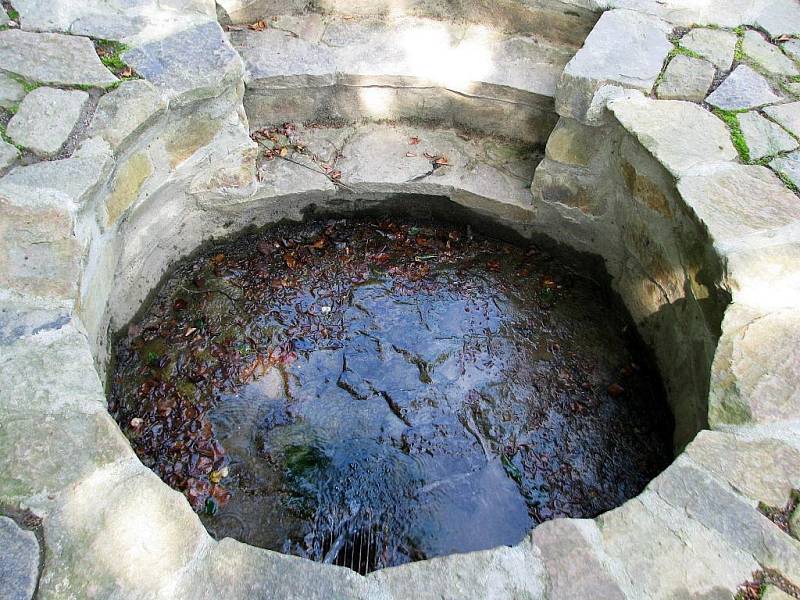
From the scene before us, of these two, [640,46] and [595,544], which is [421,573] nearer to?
[595,544]

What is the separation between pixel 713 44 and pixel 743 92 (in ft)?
1.25

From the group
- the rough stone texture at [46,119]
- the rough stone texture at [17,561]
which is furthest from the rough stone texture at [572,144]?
the rough stone texture at [17,561]

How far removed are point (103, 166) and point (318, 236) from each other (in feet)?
4.30

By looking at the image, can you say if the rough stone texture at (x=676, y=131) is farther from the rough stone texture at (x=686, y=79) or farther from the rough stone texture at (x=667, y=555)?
the rough stone texture at (x=667, y=555)

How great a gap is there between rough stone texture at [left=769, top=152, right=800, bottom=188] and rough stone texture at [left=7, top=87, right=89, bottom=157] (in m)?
2.83

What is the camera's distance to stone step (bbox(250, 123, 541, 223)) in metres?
3.29

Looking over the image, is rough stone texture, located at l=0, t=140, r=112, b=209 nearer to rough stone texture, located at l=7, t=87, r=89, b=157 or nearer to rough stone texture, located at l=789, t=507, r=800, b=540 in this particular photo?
rough stone texture, located at l=7, t=87, r=89, b=157

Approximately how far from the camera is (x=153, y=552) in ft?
5.08

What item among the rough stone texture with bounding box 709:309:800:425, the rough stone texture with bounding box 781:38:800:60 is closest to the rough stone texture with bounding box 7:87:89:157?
the rough stone texture with bounding box 709:309:800:425

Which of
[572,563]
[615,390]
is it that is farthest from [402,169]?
[572,563]

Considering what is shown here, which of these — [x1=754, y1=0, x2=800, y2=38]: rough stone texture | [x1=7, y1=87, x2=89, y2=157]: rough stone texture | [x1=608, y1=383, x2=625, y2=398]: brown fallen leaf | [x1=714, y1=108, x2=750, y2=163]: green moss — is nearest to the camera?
[x1=7, y1=87, x2=89, y2=157]: rough stone texture

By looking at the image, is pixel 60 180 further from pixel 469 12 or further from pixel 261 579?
pixel 469 12

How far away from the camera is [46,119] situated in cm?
238

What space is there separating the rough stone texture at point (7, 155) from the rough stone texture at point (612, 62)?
2310 millimetres
